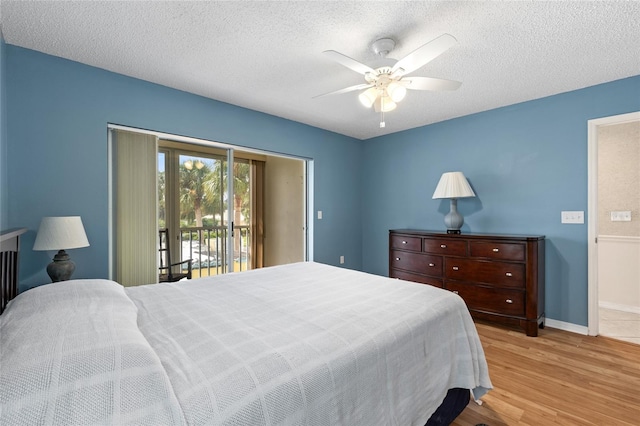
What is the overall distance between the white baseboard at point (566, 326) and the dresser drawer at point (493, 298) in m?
0.53

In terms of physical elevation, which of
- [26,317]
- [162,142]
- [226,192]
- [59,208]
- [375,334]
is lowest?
[375,334]

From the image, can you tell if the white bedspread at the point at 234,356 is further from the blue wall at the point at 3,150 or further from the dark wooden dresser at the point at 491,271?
the dark wooden dresser at the point at 491,271

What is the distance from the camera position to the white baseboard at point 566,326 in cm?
285

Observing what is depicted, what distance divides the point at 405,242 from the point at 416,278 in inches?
18.7

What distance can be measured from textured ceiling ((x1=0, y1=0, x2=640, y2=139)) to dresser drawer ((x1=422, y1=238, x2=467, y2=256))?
1.63 metres

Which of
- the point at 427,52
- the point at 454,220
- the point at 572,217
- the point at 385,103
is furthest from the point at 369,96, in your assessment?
the point at 572,217

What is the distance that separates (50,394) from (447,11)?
7.91ft

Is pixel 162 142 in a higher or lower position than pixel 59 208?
higher

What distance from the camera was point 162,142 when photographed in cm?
300

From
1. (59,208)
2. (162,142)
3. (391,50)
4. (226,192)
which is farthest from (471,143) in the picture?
(59,208)

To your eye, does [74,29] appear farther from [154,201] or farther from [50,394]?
[50,394]

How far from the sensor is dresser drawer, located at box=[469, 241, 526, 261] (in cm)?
285

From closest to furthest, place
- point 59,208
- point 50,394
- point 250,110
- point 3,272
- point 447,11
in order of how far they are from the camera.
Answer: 1. point 50,394
2. point 3,272
3. point 447,11
4. point 59,208
5. point 250,110

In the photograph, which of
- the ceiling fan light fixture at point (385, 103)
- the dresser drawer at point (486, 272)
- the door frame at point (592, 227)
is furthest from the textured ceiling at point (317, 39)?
the dresser drawer at point (486, 272)
